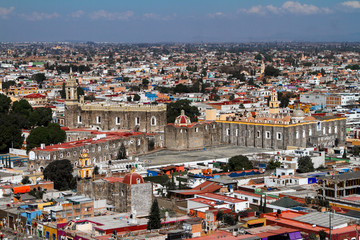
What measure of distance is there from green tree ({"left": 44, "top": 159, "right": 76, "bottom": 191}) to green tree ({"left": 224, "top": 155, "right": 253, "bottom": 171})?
8.43 metres

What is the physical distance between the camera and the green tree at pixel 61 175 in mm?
31797

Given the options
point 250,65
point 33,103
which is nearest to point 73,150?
point 33,103

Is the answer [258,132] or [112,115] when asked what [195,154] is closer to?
[258,132]

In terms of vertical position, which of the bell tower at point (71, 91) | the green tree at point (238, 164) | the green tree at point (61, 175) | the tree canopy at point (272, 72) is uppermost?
the bell tower at point (71, 91)

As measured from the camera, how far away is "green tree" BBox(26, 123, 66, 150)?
143 ft

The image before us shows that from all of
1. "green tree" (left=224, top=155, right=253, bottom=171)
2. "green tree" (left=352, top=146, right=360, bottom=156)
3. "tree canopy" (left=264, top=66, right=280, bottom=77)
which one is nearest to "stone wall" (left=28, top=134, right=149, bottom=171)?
"green tree" (left=224, top=155, right=253, bottom=171)

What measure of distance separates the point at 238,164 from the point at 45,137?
12991mm

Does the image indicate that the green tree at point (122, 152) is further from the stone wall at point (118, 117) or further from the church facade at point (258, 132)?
the stone wall at point (118, 117)

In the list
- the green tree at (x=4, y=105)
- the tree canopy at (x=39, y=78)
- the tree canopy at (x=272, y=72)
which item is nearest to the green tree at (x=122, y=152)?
the green tree at (x=4, y=105)

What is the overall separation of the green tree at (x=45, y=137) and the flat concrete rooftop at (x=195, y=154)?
5.47 m

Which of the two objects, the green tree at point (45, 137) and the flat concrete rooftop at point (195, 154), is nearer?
the flat concrete rooftop at point (195, 154)

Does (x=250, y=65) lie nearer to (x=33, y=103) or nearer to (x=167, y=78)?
(x=167, y=78)

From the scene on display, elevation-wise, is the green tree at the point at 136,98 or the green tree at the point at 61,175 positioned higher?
the green tree at the point at 61,175

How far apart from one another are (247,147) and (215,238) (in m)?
25.7
